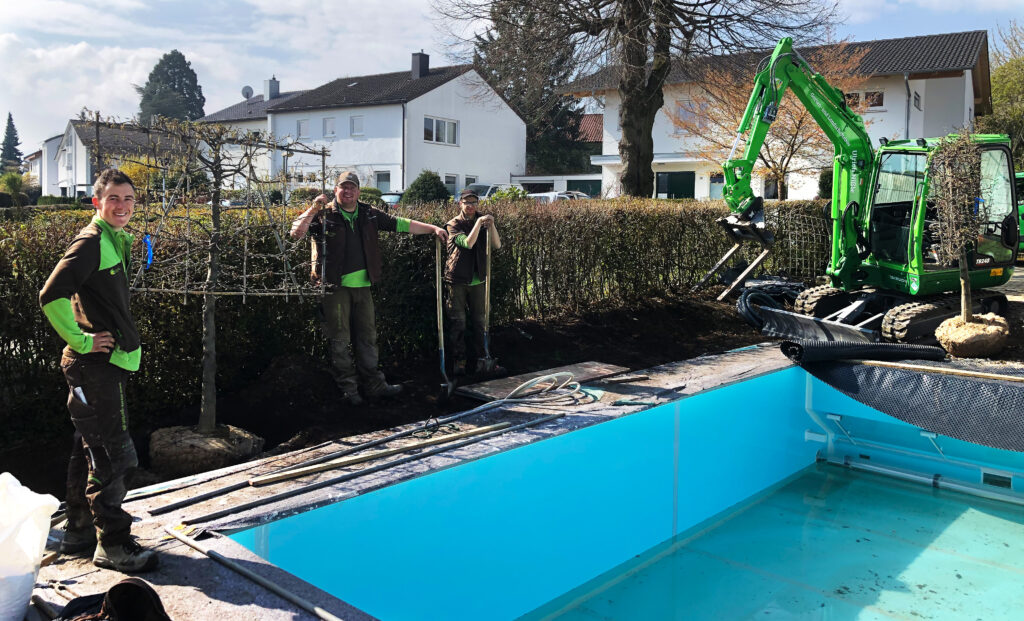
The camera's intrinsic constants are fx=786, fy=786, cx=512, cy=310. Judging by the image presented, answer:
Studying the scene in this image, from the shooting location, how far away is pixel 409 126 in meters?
33.8

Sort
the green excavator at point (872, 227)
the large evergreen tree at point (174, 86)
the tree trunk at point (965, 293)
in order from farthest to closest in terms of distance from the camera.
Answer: the large evergreen tree at point (174, 86) < the green excavator at point (872, 227) < the tree trunk at point (965, 293)

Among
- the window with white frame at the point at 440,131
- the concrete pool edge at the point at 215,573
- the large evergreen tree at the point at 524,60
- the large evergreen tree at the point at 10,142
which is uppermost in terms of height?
the large evergreen tree at the point at 10,142

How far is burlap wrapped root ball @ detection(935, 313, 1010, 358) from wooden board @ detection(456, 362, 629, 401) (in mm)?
3960

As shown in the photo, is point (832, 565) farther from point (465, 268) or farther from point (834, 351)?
point (465, 268)

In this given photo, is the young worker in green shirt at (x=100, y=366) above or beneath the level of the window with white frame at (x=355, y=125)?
beneath

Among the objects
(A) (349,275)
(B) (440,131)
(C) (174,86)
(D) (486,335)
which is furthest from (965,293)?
(C) (174,86)

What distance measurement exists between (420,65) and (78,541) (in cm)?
3623

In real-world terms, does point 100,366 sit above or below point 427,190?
below

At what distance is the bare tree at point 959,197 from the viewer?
8812mm

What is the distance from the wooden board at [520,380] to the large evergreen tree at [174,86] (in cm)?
8495

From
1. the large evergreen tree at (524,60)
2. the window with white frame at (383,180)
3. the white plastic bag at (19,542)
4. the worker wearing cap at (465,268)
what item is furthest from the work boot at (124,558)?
the window with white frame at (383,180)

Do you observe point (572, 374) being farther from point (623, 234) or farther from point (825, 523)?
point (623, 234)

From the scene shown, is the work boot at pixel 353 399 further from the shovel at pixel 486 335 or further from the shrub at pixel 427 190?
the shrub at pixel 427 190

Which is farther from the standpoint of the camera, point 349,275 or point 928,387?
point 928,387
